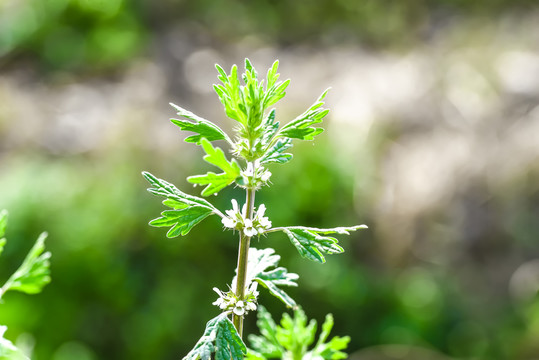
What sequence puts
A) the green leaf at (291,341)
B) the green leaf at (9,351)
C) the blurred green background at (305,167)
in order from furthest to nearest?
1. the blurred green background at (305,167)
2. the green leaf at (291,341)
3. the green leaf at (9,351)

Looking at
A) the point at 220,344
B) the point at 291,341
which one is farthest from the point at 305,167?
the point at 220,344

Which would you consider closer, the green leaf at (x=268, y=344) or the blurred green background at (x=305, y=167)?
the green leaf at (x=268, y=344)

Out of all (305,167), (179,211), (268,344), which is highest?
(305,167)

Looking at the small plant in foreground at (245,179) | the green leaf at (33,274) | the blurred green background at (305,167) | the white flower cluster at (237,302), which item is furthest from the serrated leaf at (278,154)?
the blurred green background at (305,167)

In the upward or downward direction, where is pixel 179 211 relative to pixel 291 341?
upward

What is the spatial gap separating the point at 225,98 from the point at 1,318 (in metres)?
1.87

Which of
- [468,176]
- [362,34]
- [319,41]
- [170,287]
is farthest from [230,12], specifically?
[170,287]

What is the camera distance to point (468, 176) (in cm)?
341

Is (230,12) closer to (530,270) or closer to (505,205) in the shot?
(505,205)

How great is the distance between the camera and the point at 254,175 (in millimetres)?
462

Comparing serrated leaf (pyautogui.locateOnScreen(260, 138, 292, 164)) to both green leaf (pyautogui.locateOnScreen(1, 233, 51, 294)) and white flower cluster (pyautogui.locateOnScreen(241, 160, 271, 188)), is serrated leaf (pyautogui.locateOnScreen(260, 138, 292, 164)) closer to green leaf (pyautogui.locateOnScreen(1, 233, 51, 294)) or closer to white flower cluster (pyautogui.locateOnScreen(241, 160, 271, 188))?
white flower cluster (pyautogui.locateOnScreen(241, 160, 271, 188))

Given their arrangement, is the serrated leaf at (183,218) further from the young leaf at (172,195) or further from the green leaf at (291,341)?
the green leaf at (291,341)

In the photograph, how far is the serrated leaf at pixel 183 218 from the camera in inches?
17.6

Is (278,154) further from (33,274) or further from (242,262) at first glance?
(33,274)
